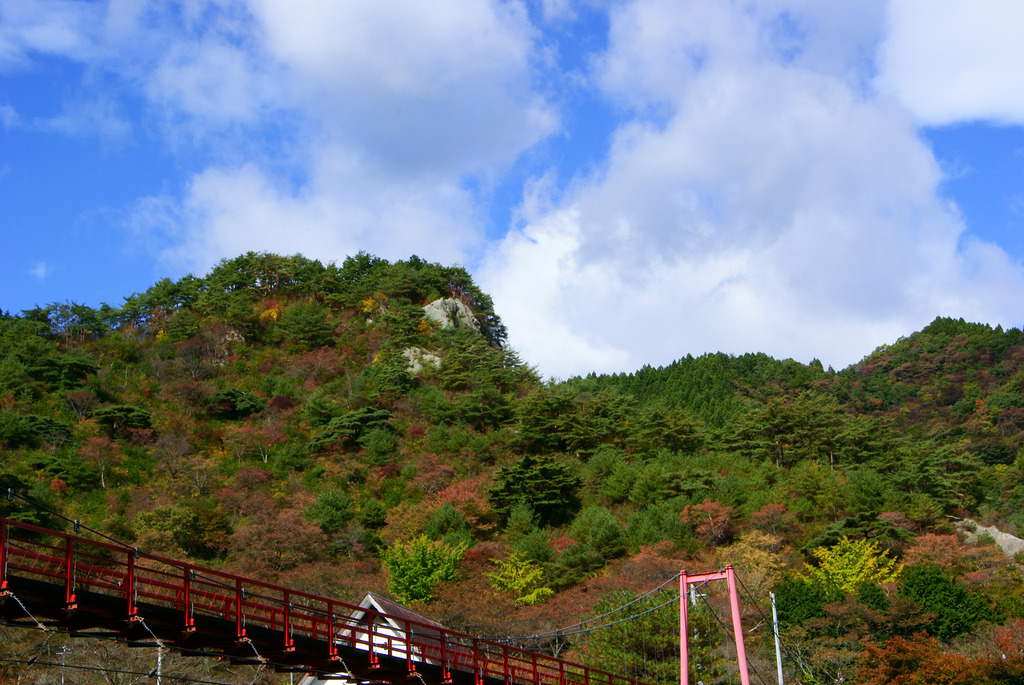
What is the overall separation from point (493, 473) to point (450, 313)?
26.1 metres

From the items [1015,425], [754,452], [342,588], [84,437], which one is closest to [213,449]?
[84,437]

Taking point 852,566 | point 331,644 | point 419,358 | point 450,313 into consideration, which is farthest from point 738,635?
point 450,313

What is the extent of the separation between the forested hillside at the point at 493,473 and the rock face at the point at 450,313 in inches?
10.1

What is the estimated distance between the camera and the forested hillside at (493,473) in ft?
109

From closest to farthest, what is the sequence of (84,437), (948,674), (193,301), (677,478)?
(948,674)
(677,478)
(84,437)
(193,301)

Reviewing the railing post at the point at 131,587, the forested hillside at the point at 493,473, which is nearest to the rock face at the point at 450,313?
the forested hillside at the point at 493,473

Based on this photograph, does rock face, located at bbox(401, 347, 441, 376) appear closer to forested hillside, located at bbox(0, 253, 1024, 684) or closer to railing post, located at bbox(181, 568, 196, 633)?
forested hillside, located at bbox(0, 253, 1024, 684)

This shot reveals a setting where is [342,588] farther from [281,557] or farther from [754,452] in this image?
[754,452]

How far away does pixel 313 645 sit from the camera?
17.3 metres

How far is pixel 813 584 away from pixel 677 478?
1275 cm

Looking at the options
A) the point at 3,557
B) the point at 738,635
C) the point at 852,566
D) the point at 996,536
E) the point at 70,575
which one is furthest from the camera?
the point at 996,536

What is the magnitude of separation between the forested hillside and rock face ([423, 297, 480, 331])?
257 millimetres

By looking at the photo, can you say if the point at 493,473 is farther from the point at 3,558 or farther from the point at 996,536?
the point at 3,558

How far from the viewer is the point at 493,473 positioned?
52.3 meters
